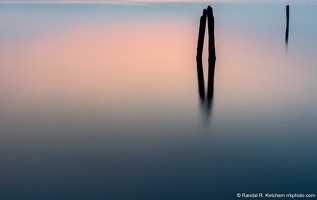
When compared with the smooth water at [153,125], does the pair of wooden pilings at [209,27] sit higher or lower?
higher

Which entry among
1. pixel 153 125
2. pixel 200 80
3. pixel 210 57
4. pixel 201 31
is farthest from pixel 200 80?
pixel 153 125

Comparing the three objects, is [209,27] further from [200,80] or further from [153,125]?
[153,125]

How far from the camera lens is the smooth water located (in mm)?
5773

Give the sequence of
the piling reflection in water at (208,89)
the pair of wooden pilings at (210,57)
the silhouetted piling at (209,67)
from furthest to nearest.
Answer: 1. the pair of wooden pilings at (210,57)
2. the silhouetted piling at (209,67)
3. the piling reflection in water at (208,89)

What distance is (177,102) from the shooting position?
1019cm

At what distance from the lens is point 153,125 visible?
8.38m

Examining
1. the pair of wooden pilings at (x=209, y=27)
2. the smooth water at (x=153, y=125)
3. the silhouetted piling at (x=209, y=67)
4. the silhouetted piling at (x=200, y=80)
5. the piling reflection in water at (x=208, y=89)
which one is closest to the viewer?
the smooth water at (x=153, y=125)

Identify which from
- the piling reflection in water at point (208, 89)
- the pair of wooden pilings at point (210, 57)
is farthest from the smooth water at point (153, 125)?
the pair of wooden pilings at point (210, 57)

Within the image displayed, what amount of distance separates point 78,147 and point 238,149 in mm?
2350

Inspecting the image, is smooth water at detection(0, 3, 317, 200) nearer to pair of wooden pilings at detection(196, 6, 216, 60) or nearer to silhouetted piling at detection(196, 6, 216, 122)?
silhouetted piling at detection(196, 6, 216, 122)

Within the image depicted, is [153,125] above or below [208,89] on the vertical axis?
below

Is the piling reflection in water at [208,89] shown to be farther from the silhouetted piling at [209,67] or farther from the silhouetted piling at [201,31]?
the silhouetted piling at [201,31]

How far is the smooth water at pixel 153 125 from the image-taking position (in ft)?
18.9

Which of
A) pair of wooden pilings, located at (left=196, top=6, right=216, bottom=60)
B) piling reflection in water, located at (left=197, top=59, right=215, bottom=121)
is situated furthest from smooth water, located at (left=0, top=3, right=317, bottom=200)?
pair of wooden pilings, located at (left=196, top=6, right=216, bottom=60)
